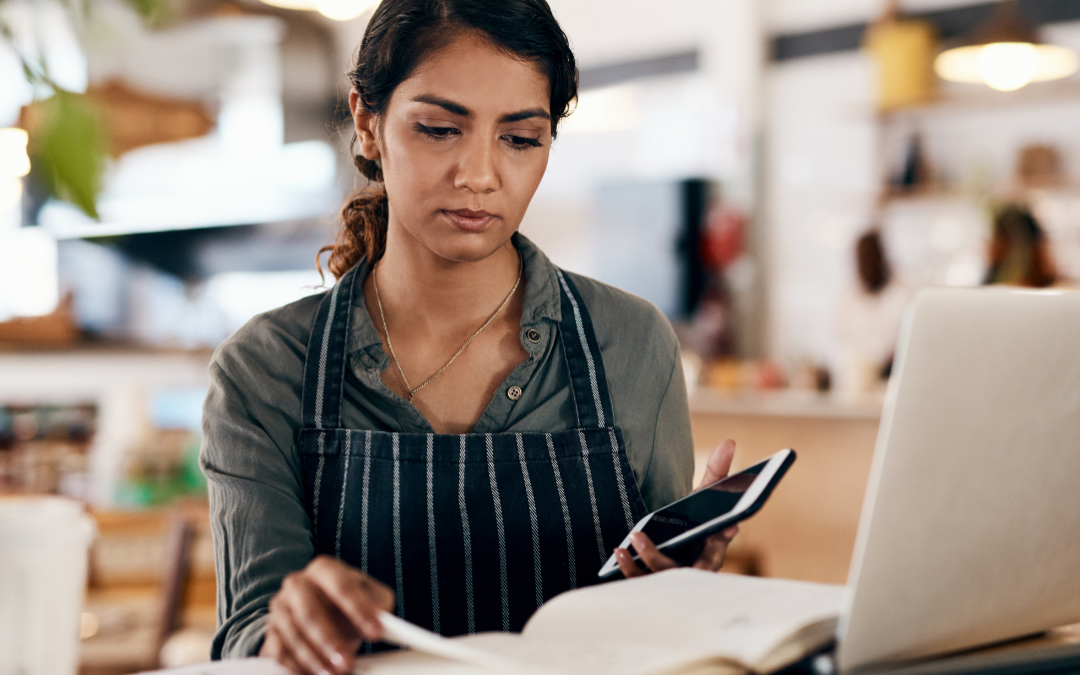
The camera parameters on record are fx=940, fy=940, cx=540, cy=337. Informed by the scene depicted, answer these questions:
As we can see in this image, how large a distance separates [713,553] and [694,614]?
30cm

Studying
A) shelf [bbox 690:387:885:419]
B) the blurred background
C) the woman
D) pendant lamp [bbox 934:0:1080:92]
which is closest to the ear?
the woman

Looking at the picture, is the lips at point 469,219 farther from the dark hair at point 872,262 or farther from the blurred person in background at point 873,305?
the dark hair at point 872,262

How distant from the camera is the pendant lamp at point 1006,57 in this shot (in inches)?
148

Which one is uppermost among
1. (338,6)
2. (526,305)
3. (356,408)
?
(338,6)

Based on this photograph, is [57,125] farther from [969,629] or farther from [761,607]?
[969,629]

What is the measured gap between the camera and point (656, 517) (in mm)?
890

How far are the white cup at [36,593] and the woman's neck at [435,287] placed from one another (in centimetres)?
55

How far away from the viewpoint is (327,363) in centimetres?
110

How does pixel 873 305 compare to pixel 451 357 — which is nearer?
pixel 451 357

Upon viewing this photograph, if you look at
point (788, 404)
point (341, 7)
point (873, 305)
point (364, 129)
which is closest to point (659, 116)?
point (873, 305)

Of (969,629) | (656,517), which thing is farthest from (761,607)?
(656,517)

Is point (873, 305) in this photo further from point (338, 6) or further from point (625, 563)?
point (625, 563)

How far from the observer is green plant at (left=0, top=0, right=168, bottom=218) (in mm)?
450

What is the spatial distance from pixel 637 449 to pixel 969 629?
518 millimetres
